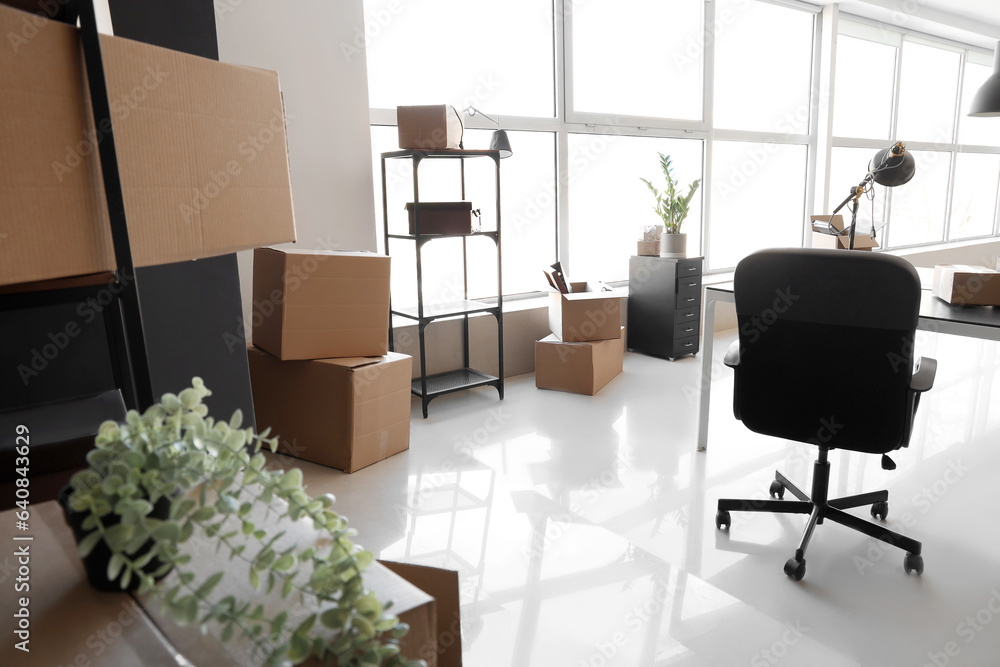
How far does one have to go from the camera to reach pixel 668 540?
2.19 meters

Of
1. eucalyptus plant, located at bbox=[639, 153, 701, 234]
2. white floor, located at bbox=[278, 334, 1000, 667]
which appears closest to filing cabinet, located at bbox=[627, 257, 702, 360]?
eucalyptus plant, located at bbox=[639, 153, 701, 234]

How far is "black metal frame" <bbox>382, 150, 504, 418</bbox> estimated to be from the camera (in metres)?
3.38

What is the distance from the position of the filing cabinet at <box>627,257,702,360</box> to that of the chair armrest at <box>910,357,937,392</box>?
8.54 ft

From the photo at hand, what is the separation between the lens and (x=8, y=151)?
2.03ft

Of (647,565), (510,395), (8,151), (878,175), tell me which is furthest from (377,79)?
(8,151)

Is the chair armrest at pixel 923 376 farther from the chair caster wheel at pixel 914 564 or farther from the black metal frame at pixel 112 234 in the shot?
the black metal frame at pixel 112 234

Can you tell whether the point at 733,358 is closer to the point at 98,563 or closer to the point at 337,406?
the point at 337,406

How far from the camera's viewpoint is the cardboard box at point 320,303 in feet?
8.85

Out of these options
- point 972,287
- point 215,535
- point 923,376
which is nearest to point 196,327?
point 215,535

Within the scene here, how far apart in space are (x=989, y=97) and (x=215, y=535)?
4290 millimetres

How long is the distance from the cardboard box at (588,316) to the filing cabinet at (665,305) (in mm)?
751

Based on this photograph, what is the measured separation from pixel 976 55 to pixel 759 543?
934 centimetres

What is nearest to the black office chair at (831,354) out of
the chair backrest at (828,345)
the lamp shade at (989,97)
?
the chair backrest at (828,345)

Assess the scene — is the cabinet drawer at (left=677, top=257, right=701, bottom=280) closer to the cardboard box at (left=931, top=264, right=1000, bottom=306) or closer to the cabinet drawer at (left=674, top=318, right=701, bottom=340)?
the cabinet drawer at (left=674, top=318, right=701, bottom=340)
